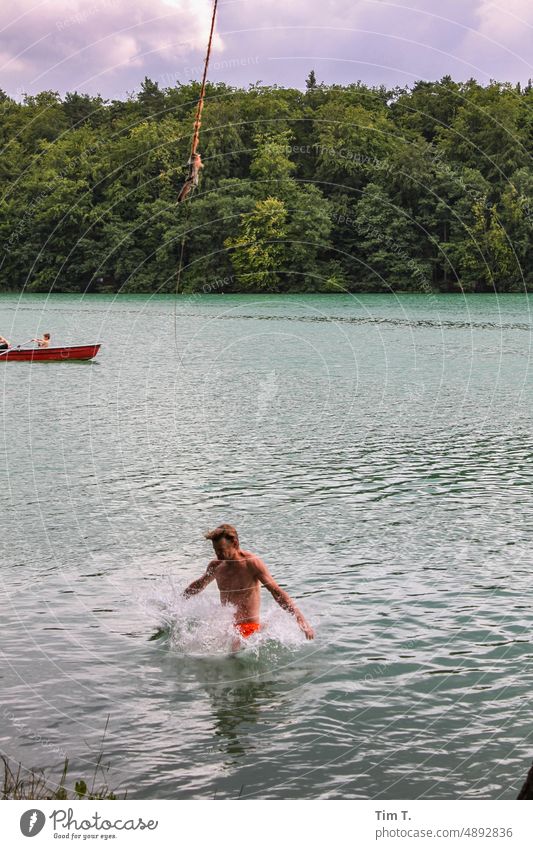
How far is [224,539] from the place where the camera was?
10.5m

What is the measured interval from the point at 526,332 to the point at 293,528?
1817 inches

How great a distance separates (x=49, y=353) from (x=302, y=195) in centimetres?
4387

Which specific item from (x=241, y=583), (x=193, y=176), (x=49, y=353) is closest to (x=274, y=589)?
(x=241, y=583)

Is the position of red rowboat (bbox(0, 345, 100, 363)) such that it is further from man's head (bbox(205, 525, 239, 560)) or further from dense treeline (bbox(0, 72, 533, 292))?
man's head (bbox(205, 525, 239, 560))

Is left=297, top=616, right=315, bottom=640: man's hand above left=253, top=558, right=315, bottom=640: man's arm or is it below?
below

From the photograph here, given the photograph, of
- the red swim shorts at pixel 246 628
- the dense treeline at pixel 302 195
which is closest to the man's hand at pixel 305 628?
the red swim shorts at pixel 246 628

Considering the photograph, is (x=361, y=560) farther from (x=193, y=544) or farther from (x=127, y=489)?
(x=127, y=489)

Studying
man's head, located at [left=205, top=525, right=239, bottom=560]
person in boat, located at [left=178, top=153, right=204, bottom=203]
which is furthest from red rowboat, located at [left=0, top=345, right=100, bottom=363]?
person in boat, located at [left=178, top=153, right=204, bottom=203]

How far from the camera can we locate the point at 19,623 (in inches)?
501

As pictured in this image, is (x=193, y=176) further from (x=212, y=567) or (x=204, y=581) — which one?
(x=204, y=581)

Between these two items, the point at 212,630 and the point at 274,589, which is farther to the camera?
the point at 212,630

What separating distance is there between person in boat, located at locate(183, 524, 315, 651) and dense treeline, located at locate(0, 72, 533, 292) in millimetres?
65017

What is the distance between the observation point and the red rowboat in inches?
1724

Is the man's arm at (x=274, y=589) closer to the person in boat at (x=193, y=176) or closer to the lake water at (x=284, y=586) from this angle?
the lake water at (x=284, y=586)
